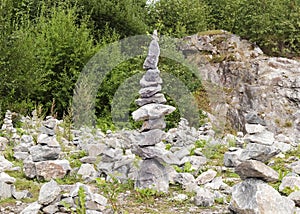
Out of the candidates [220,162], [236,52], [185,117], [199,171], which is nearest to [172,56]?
[185,117]

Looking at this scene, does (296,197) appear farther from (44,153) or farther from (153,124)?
(44,153)

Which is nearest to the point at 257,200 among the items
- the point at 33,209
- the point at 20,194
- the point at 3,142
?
the point at 33,209

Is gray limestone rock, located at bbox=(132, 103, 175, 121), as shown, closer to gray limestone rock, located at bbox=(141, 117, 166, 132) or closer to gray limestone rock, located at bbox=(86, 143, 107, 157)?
gray limestone rock, located at bbox=(141, 117, 166, 132)

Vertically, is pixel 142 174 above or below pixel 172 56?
below

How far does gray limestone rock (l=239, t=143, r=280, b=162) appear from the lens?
407 centimetres

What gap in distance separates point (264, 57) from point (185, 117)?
547 centimetres

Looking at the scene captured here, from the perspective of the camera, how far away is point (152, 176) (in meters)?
5.24

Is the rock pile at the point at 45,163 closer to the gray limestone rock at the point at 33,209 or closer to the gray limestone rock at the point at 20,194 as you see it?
the gray limestone rock at the point at 20,194

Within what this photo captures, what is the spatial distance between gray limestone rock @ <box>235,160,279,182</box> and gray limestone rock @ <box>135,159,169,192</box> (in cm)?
133

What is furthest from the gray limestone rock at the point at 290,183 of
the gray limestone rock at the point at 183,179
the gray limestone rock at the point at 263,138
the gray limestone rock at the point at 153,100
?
the gray limestone rock at the point at 153,100

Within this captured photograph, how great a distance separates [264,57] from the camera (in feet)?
60.7

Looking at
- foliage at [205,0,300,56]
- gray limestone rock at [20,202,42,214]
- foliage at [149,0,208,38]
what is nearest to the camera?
gray limestone rock at [20,202,42,214]

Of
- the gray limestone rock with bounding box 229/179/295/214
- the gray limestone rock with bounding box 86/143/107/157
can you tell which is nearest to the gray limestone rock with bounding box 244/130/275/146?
the gray limestone rock with bounding box 229/179/295/214

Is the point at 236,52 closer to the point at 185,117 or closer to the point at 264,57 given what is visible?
the point at 264,57
